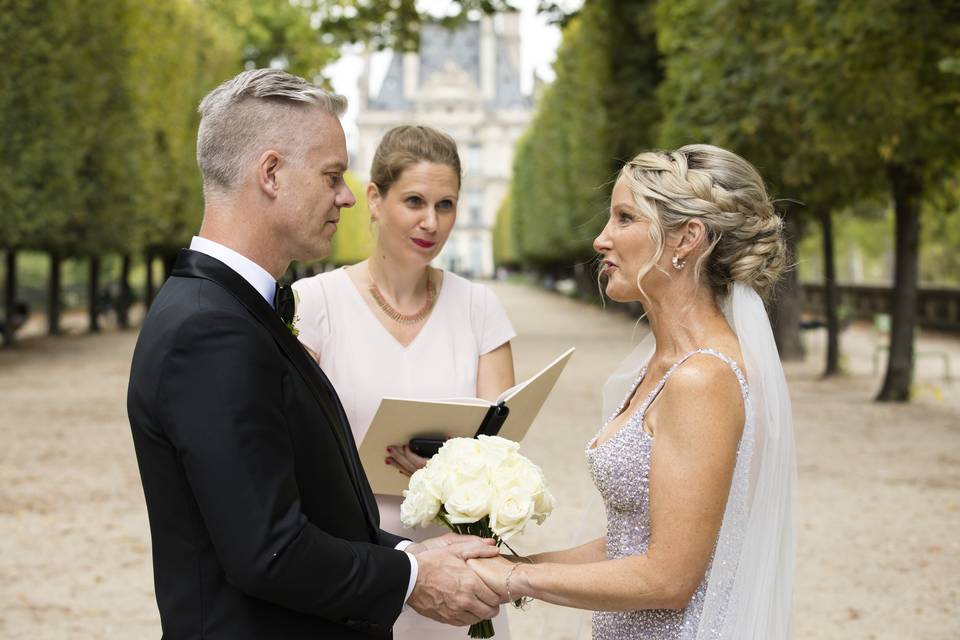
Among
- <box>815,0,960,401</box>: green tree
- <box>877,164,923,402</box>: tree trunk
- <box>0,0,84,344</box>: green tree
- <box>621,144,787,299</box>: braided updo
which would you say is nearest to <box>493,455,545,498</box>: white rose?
<box>621,144,787,299</box>: braided updo

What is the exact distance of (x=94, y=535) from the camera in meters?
7.62

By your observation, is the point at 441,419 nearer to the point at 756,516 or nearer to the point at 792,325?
the point at 756,516

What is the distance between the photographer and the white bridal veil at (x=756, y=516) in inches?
98.3

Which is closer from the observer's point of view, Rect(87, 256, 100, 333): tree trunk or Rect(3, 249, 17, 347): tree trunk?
Rect(3, 249, 17, 347): tree trunk

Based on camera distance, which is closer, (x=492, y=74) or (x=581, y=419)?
(x=581, y=419)

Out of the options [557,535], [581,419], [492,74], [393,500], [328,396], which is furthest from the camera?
[492,74]

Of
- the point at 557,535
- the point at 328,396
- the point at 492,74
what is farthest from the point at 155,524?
the point at 492,74

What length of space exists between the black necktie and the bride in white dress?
68 centimetres

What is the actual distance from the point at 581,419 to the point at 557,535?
558 cm

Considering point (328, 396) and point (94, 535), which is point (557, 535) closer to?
point (94, 535)

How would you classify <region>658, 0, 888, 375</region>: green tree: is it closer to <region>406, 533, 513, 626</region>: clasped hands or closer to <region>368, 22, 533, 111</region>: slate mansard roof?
<region>406, 533, 513, 626</region>: clasped hands

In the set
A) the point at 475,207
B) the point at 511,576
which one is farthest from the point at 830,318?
the point at 475,207

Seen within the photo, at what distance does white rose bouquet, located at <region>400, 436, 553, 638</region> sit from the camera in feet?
8.42

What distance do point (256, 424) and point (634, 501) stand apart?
0.92 meters
